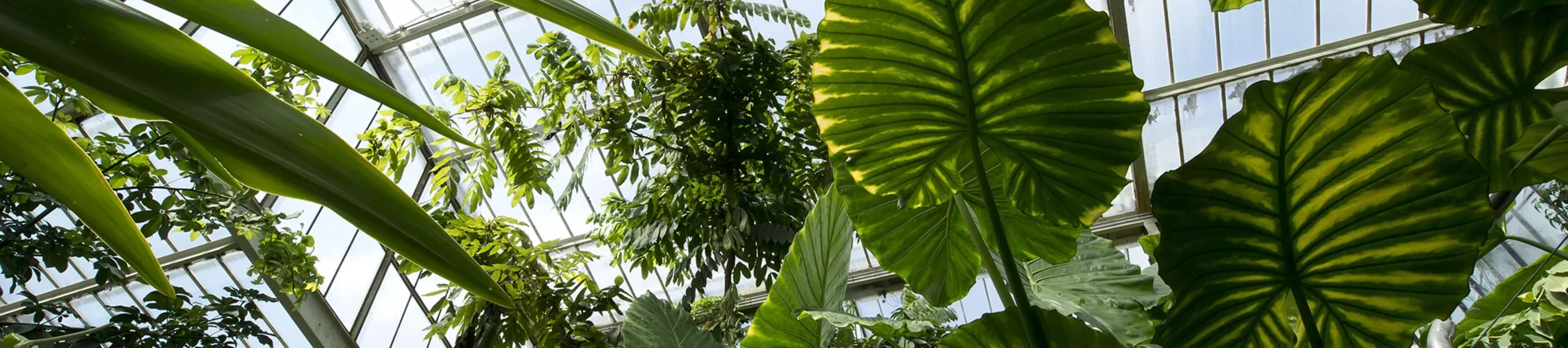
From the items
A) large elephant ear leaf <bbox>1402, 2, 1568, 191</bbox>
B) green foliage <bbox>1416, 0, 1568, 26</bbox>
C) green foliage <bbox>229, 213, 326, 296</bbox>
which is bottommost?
large elephant ear leaf <bbox>1402, 2, 1568, 191</bbox>

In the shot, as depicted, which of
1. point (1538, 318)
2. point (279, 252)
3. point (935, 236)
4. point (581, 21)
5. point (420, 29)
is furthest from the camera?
point (420, 29)

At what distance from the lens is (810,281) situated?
4.22 feet

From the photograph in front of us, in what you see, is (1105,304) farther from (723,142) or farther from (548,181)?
(548,181)

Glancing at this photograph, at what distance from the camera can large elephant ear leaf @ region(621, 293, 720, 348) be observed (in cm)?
140

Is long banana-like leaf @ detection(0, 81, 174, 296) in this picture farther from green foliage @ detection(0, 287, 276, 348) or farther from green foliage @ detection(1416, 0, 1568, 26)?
green foliage @ detection(0, 287, 276, 348)

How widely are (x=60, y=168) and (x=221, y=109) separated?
0.17 feet

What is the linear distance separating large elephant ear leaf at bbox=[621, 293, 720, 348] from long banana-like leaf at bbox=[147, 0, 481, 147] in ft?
3.40

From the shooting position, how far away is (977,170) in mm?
895

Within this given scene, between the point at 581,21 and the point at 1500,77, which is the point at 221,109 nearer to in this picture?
the point at 581,21

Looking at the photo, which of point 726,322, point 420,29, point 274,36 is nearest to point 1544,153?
point 274,36

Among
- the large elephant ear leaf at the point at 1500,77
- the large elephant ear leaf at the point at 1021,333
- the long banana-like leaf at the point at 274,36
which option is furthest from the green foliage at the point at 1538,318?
the long banana-like leaf at the point at 274,36

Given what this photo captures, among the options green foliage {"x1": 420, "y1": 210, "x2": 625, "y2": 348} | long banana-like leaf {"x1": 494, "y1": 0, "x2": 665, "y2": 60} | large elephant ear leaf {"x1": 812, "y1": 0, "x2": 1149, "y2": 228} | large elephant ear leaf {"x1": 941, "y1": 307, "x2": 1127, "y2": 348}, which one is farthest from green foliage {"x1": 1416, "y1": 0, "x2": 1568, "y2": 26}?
green foliage {"x1": 420, "y1": 210, "x2": 625, "y2": 348}

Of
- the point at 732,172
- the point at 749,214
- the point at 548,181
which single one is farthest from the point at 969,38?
the point at 548,181

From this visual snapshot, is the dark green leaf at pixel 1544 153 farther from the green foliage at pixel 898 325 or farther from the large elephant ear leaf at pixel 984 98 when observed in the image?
the green foliage at pixel 898 325
